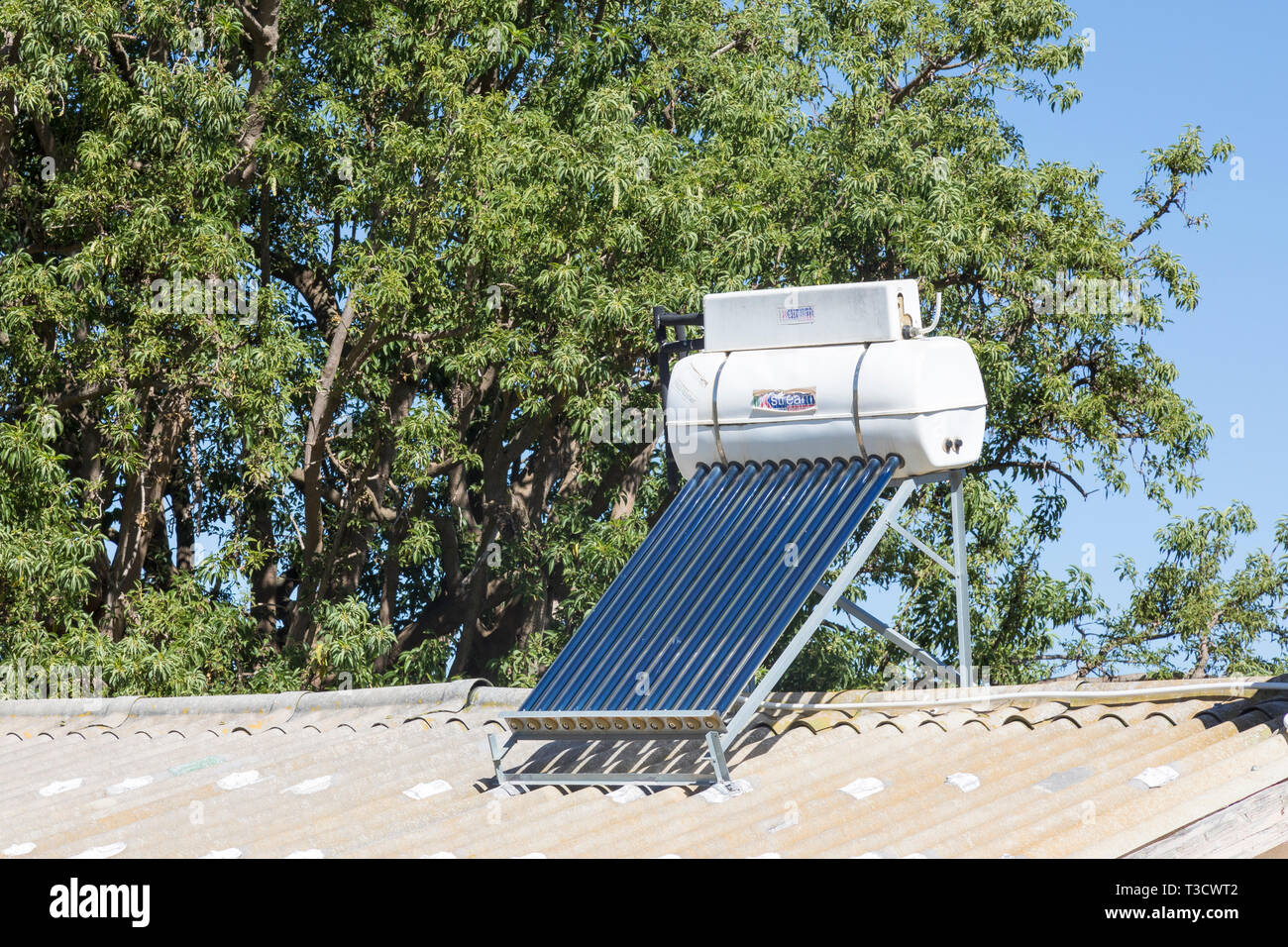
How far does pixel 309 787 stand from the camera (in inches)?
310

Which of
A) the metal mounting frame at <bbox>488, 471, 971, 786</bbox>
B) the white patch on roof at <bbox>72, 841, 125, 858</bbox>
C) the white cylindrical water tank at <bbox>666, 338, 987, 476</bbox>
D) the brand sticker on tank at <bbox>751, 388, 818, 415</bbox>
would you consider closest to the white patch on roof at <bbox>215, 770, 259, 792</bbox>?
the white patch on roof at <bbox>72, 841, 125, 858</bbox>

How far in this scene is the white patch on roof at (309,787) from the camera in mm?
7766

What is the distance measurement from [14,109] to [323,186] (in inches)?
145

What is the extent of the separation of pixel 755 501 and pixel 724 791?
5.59ft

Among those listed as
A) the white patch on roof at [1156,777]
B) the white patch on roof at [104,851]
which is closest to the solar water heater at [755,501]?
the white patch on roof at [1156,777]

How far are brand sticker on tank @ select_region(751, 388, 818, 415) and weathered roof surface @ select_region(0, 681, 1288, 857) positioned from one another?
1.56 metres

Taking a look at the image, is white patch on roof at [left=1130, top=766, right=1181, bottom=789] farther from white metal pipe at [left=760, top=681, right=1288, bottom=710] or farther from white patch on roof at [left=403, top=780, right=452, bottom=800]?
white patch on roof at [left=403, top=780, right=452, bottom=800]

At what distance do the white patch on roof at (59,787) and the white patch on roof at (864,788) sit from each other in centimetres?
458

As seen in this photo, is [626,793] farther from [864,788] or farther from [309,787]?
[309,787]

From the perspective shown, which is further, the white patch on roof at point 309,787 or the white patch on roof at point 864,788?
the white patch on roof at point 309,787

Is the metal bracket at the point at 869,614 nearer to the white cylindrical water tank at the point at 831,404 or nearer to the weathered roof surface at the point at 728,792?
the white cylindrical water tank at the point at 831,404

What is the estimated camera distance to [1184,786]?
18.9 feet

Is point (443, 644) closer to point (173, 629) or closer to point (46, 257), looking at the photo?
point (173, 629)

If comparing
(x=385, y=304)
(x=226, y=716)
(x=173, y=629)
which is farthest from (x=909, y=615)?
(x=226, y=716)
